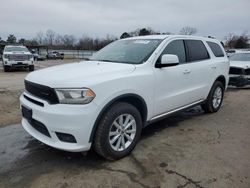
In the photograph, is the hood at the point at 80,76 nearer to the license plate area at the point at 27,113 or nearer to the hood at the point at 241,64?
the license plate area at the point at 27,113

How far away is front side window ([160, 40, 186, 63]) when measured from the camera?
4468 mm

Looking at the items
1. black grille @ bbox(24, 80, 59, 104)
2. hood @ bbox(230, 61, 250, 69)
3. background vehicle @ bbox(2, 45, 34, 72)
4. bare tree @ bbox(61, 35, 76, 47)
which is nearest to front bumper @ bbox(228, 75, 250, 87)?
hood @ bbox(230, 61, 250, 69)

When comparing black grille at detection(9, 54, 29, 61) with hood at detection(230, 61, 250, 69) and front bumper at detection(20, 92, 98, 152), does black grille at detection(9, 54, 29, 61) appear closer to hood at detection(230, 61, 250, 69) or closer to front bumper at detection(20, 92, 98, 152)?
hood at detection(230, 61, 250, 69)

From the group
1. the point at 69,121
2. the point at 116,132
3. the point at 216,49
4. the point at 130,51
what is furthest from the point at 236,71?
the point at 69,121

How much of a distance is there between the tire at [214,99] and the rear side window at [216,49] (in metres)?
0.70

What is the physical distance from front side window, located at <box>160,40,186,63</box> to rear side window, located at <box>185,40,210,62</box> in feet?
0.60

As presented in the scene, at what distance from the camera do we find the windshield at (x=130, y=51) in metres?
4.14

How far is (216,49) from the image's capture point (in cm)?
608

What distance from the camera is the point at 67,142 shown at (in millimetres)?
3145

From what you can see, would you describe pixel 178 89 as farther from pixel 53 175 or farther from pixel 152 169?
pixel 53 175

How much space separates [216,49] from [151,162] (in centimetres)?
379

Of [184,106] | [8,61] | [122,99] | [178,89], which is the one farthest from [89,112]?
[8,61]

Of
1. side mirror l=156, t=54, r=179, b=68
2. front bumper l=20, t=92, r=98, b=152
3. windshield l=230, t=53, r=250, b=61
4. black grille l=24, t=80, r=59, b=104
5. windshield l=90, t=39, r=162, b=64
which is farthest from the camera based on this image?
windshield l=230, t=53, r=250, b=61

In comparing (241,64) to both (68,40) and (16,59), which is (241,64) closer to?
(16,59)
